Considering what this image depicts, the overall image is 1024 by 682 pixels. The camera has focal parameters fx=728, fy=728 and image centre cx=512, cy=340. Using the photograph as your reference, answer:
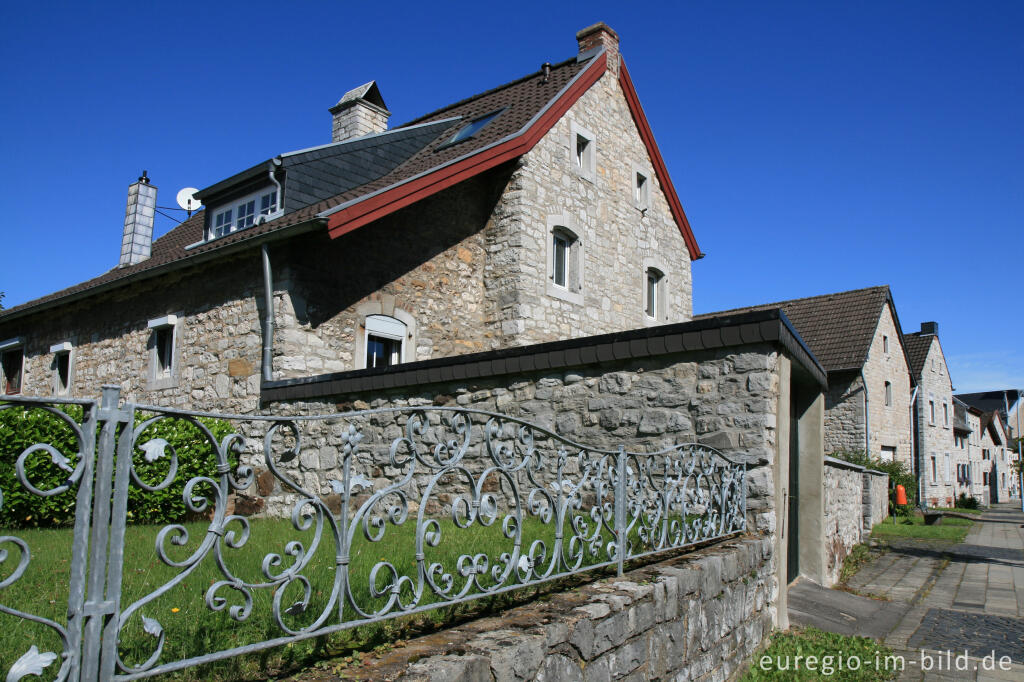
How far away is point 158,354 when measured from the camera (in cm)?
1206

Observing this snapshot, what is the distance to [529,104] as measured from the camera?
14.0m

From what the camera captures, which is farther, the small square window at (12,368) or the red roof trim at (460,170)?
the small square window at (12,368)

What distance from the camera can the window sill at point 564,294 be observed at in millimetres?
13062

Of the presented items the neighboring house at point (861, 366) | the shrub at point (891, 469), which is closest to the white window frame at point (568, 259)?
the shrub at point (891, 469)

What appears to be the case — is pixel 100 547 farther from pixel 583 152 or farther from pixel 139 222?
pixel 139 222

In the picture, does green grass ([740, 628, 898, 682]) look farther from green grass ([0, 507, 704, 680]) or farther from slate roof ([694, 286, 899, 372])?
slate roof ([694, 286, 899, 372])

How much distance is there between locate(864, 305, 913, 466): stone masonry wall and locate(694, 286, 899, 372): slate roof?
470mm

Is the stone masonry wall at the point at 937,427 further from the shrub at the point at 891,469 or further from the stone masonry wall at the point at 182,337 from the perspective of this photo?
the stone masonry wall at the point at 182,337

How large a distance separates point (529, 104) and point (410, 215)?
3.94 meters

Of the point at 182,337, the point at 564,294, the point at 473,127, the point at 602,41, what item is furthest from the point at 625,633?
the point at 602,41

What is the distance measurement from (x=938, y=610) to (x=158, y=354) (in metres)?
11.7

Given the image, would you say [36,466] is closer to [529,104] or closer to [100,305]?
[100,305]

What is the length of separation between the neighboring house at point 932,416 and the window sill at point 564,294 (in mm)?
21374

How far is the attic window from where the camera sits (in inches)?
549
